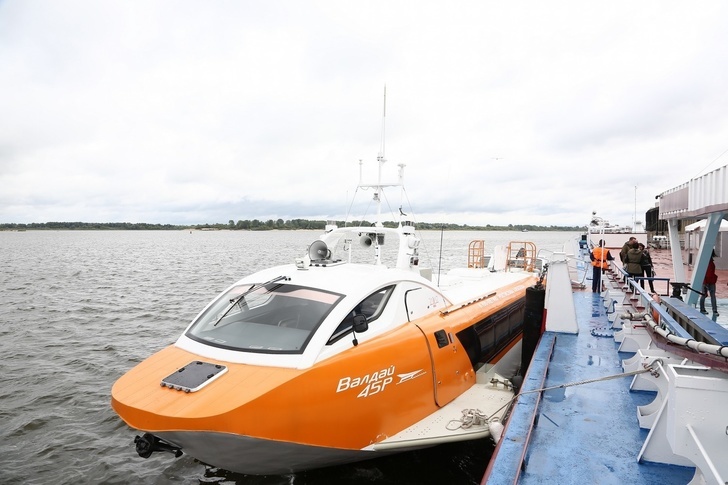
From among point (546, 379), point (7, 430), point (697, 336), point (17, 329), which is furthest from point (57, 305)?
point (697, 336)

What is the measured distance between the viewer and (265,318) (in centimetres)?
517

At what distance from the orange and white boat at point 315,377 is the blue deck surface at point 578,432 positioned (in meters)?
0.68

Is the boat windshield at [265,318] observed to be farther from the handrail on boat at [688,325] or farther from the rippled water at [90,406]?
the handrail on boat at [688,325]

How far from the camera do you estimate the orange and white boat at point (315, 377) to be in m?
3.79

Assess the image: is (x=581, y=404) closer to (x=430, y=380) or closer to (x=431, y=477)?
(x=430, y=380)

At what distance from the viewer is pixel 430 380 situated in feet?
17.9

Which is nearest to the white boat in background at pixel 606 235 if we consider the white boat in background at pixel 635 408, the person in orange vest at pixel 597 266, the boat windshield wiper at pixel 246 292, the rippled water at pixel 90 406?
the person in orange vest at pixel 597 266

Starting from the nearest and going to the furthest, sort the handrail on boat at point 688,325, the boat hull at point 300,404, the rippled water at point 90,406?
1. the boat hull at point 300,404
2. the handrail on boat at point 688,325
3. the rippled water at point 90,406

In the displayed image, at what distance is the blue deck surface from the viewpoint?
3.84m

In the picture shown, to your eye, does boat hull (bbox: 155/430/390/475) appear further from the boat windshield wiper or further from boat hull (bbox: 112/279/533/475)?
the boat windshield wiper

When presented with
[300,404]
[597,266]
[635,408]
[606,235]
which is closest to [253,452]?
[300,404]

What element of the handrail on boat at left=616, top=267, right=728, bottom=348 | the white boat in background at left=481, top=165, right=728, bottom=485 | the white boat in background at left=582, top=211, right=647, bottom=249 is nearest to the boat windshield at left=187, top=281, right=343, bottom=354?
the white boat in background at left=481, top=165, right=728, bottom=485

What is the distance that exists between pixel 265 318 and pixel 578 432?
3.51 meters

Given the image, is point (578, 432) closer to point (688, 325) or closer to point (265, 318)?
point (688, 325)
